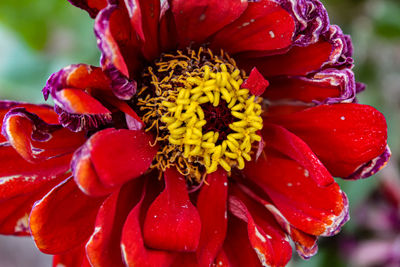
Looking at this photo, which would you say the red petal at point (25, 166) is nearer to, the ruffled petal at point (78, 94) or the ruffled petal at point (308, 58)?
the ruffled petal at point (78, 94)

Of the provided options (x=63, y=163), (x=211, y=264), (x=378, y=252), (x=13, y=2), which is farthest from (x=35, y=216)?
(x=378, y=252)

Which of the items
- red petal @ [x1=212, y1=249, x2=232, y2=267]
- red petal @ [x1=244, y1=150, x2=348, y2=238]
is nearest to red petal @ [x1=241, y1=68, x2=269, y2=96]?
red petal @ [x1=244, y1=150, x2=348, y2=238]

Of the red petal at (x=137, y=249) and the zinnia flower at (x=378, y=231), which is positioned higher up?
the red petal at (x=137, y=249)

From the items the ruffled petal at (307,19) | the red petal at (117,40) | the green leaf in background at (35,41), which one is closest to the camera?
the red petal at (117,40)

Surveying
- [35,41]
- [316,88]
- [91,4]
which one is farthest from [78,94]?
[35,41]

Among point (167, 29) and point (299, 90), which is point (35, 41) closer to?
point (167, 29)

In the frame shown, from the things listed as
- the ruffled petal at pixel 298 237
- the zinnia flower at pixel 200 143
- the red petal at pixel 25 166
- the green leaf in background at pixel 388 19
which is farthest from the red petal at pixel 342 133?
the green leaf in background at pixel 388 19

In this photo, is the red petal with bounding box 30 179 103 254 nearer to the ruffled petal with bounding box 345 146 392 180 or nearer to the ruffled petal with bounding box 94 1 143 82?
the ruffled petal with bounding box 94 1 143 82
